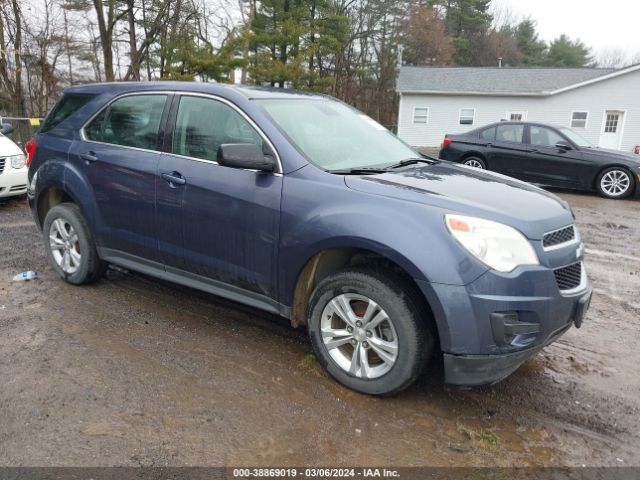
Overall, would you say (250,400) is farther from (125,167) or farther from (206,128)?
(125,167)

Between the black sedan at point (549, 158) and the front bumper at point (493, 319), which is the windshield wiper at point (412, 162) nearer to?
the front bumper at point (493, 319)

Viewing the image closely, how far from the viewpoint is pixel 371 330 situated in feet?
9.78

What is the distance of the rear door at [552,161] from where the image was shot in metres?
10.8

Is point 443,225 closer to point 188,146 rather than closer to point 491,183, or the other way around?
point 491,183

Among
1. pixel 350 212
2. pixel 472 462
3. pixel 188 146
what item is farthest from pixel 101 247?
pixel 472 462

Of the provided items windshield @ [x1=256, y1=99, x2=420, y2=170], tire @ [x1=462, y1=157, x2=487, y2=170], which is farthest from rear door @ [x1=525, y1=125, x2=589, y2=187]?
windshield @ [x1=256, y1=99, x2=420, y2=170]

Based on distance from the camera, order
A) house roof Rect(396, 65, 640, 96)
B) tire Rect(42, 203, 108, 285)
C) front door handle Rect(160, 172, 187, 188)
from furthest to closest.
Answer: house roof Rect(396, 65, 640, 96)
tire Rect(42, 203, 108, 285)
front door handle Rect(160, 172, 187, 188)

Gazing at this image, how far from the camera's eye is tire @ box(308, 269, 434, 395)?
2.82 metres

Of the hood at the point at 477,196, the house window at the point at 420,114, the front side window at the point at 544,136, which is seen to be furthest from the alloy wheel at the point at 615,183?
the house window at the point at 420,114

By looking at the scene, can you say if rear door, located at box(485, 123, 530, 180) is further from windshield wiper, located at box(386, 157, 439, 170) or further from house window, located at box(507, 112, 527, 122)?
house window, located at box(507, 112, 527, 122)

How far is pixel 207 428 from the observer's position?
2732 mm

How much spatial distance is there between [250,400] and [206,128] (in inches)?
76.1

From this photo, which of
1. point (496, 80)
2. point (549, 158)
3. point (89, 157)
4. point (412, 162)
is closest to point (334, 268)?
point (412, 162)

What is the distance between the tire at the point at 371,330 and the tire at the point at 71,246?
2.39 meters
